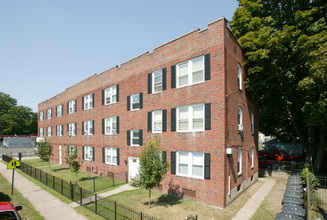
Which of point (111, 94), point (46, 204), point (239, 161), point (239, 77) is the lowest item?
point (46, 204)

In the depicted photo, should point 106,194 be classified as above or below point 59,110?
below

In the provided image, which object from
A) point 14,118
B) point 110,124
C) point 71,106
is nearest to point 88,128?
point 110,124

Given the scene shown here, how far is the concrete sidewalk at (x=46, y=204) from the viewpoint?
9.97 metres

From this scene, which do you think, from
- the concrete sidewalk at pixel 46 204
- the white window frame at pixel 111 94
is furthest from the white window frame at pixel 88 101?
the concrete sidewalk at pixel 46 204

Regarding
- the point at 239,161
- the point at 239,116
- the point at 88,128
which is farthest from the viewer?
the point at 88,128

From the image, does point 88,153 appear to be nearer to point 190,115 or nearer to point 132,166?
point 132,166

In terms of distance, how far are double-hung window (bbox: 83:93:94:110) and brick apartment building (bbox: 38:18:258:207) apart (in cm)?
289

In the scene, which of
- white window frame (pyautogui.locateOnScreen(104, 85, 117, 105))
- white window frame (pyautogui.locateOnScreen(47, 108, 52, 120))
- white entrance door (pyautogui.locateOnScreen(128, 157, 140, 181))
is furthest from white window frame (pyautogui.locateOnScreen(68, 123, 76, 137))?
white entrance door (pyautogui.locateOnScreen(128, 157, 140, 181))

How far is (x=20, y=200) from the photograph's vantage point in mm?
12391

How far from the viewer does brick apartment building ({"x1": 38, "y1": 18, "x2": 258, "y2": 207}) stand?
11.4m

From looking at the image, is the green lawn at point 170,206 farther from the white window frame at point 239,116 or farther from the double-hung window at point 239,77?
the double-hung window at point 239,77

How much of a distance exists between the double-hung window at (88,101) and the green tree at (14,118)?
6614 centimetres

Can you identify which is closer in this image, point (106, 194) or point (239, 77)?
point (106, 194)

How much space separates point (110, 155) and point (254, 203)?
13436mm
